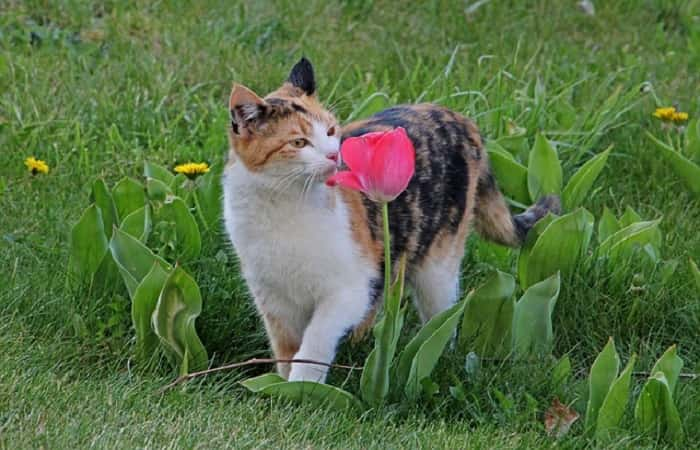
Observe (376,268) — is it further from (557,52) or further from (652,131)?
(557,52)

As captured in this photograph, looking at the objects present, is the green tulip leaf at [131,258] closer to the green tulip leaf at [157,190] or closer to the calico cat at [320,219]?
the calico cat at [320,219]

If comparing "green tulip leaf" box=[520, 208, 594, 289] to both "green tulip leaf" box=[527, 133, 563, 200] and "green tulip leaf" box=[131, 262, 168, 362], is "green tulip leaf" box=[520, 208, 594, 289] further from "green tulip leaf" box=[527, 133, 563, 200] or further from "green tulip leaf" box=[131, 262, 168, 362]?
"green tulip leaf" box=[131, 262, 168, 362]

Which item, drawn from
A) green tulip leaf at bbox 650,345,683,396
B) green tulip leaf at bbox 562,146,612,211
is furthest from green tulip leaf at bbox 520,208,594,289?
green tulip leaf at bbox 650,345,683,396

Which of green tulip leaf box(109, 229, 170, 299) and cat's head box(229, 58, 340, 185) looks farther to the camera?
green tulip leaf box(109, 229, 170, 299)

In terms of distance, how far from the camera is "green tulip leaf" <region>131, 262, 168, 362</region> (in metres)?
4.09

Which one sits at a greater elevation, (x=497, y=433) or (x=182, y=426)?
(x=182, y=426)

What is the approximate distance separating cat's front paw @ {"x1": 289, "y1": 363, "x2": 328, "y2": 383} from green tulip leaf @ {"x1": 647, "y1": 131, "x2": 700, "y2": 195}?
2161 mm

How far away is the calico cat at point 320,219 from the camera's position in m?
3.88

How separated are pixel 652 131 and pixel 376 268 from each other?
93.8 inches

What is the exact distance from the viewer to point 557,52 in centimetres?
683

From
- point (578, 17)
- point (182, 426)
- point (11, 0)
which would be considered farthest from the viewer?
point (578, 17)

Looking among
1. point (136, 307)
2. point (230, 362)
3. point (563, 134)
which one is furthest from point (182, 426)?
point (563, 134)

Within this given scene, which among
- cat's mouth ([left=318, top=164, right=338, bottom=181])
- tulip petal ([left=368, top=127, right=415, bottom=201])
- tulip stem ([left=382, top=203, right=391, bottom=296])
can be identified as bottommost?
tulip stem ([left=382, top=203, right=391, bottom=296])

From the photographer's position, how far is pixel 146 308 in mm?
4172
